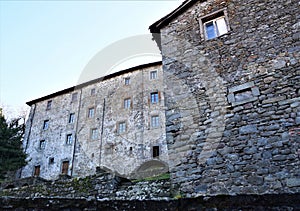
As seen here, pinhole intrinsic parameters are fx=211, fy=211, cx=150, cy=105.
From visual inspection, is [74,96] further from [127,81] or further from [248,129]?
[248,129]

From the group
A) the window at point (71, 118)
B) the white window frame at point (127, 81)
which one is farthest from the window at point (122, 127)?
the window at point (71, 118)

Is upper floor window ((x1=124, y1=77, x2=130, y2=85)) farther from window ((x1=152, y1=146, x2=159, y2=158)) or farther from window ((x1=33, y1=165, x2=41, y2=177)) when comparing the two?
window ((x1=33, y1=165, x2=41, y2=177))

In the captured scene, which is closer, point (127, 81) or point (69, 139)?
point (69, 139)

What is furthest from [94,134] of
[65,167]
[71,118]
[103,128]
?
[65,167]

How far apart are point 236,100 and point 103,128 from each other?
17.1m

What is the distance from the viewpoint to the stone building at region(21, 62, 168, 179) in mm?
17797

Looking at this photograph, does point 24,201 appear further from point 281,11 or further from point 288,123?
point 281,11

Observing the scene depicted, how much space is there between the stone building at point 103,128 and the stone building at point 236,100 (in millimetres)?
12068

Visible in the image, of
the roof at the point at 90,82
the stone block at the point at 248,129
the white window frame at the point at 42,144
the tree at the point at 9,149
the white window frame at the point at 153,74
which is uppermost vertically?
the roof at the point at 90,82

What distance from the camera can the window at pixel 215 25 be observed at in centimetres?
582

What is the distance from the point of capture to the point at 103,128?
66.8 feet

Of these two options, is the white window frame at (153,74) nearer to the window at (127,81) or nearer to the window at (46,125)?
the window at (127,81)

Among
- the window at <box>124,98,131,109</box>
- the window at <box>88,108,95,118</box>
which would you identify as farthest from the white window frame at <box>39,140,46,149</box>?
the window at <box>124,98,131,109</box>

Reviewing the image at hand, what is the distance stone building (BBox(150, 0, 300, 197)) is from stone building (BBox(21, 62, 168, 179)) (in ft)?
39.6
